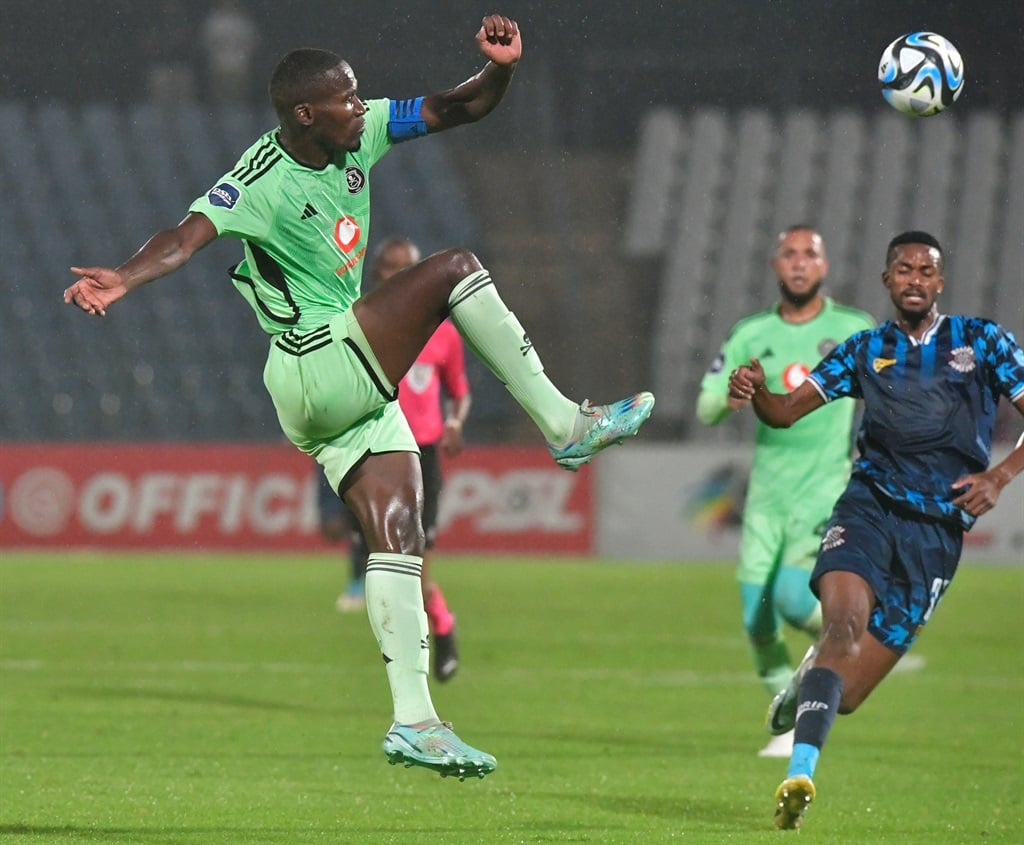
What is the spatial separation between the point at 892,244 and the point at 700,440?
550 inches

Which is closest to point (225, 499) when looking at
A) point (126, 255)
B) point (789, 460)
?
point (126, 255)

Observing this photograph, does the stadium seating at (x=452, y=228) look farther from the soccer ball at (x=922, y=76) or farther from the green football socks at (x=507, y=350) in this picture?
the green football socks at (x=507, y=350)

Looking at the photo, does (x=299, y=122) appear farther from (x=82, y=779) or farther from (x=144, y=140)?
(x=144, y=140)

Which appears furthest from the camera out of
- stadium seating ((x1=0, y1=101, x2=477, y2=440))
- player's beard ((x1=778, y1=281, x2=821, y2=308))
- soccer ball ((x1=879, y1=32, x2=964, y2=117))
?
stadium seating ((x1=0, y1=101, x2=477, y2=440))

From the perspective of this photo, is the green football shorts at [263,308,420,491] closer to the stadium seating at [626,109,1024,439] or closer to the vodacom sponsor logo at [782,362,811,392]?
the vodacom sponsor logo at [782,362,811,392]

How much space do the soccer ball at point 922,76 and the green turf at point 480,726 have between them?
267 centimetres

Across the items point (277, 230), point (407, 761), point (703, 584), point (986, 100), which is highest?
point (986, 100)

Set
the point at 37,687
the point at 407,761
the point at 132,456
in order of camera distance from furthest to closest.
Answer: the point at 132,456
the point at 37,687
the point at 407,761

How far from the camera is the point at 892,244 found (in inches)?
271

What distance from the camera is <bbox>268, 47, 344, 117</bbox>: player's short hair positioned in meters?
5.87

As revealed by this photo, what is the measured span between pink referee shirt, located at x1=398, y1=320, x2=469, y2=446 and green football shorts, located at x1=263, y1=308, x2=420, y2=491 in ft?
15.5

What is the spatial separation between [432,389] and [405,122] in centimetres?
493

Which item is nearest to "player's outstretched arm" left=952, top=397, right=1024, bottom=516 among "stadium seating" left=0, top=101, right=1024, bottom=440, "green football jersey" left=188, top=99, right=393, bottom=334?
"green football jersey" left=188, top=99, right=393, bottom=334

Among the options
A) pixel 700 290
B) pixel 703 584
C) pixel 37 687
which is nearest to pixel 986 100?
pixel 700 290
